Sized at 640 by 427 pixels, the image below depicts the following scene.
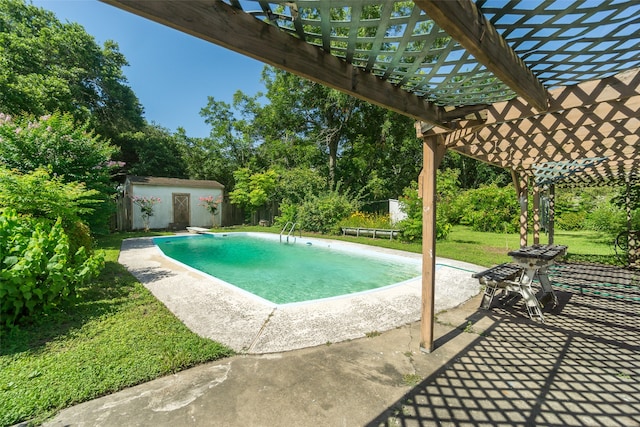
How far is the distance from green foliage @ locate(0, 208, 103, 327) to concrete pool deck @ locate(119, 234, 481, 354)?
1.22m

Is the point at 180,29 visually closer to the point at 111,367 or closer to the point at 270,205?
the point at 111,367

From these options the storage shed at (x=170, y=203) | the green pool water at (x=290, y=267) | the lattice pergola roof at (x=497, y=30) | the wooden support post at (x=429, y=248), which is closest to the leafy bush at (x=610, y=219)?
the green pool water at (x=290, y=267)

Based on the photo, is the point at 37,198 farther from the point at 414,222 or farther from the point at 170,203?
the point at 170,203

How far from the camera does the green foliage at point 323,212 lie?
1353 cm

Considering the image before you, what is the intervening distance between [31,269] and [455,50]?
4.55 meters

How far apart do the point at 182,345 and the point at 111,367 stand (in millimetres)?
585

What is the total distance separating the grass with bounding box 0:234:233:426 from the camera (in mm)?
2059

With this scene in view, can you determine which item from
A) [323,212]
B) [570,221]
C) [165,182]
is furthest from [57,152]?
[570,221]

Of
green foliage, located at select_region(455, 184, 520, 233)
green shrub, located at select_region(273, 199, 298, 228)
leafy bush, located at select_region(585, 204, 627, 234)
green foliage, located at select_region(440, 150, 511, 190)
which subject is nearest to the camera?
leafy bush, located at select_region(585, 204, 627, 234)

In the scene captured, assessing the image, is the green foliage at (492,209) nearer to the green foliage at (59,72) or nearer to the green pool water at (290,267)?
the green pool water at (290,267)

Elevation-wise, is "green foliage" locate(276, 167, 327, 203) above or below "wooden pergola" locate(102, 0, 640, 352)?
above

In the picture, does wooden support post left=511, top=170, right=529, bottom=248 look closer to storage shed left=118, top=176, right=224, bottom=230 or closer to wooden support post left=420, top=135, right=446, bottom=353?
wooden support post left=420, top=135, right=446, bottom=353

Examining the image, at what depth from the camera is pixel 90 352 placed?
266 cm

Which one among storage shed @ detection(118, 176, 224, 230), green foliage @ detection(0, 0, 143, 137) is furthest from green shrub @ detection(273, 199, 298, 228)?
green foliage @ detection(0, 0, 143, 137)
